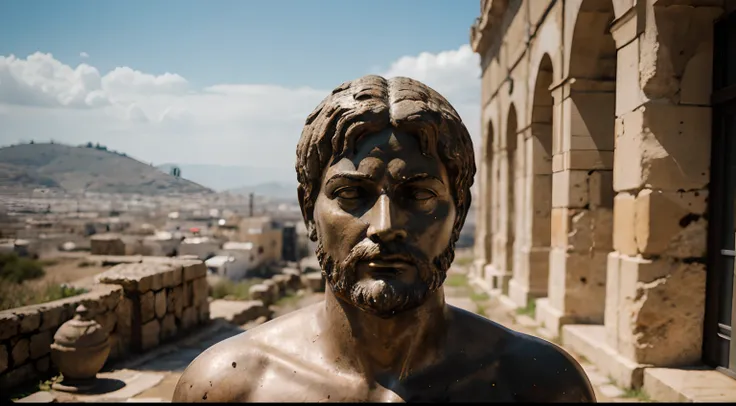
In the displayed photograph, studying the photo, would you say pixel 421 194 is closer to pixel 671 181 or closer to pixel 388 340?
pixel 388 340

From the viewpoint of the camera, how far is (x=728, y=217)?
4582 mm

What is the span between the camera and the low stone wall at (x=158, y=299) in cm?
778

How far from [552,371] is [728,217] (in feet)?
12.8

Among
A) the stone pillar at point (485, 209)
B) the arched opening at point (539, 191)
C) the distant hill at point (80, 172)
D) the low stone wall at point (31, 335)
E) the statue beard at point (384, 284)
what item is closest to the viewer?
the statue beard at point (384, 284)

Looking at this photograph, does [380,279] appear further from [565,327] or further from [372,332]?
[565,327]

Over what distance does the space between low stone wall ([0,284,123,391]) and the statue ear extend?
18.1ft

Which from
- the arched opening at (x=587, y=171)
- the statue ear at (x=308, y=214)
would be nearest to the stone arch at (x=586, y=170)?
the arched opening at (x=587, y=171)

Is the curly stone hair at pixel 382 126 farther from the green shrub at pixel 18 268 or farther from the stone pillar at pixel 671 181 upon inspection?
the green shrub at pixel 18 268

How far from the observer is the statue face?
1.54 meters

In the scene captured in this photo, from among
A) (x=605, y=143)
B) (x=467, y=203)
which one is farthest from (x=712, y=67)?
(x=467, y=203)

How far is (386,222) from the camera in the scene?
5.03 ft

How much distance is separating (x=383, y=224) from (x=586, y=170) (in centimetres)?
628

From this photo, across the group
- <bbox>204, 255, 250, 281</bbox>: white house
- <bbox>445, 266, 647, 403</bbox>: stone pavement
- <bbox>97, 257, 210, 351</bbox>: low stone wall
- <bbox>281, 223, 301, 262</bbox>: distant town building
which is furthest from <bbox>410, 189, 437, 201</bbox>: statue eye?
<bbox>281, 223, 301, 262</bbox>: distant town building

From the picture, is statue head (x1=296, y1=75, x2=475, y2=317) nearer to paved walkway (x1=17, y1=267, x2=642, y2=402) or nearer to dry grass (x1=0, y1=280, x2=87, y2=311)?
paved walkway (x1=17, y1=267, x2=642, y2=402)
